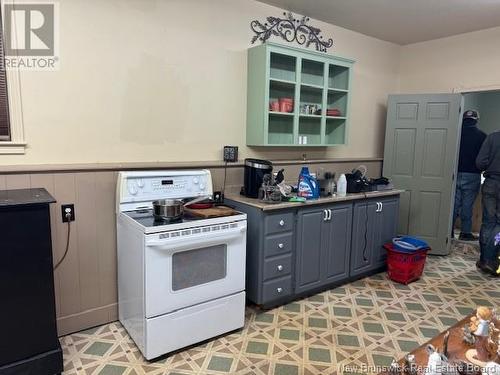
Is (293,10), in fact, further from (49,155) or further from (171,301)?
(171,301)

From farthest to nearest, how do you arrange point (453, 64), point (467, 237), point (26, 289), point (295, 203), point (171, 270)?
point (467, 237) → point (453, 64) → point (295, 203) → point (171, 270) → point (26, 289)

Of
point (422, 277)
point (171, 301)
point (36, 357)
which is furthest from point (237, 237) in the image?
point (422, 277)

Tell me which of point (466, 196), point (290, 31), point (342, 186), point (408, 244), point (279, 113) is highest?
point (290, 31)

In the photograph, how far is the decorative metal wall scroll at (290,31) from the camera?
129 inches

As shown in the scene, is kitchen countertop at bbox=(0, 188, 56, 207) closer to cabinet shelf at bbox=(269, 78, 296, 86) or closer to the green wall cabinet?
the green wall cabinet

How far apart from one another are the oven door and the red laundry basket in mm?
1689

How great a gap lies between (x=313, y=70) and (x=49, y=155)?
8.19 ft

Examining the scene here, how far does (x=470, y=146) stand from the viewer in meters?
4.61

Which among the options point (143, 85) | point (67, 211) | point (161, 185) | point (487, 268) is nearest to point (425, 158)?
point (487, 268)

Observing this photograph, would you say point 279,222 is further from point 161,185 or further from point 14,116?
point 14,116

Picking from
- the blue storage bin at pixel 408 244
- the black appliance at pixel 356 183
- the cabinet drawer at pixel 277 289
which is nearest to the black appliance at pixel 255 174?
the cabinet drawer at pixel 277 289

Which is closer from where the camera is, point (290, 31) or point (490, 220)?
point (290, 31)

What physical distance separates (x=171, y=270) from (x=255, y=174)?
1.09m

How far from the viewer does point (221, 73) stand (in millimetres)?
3055
